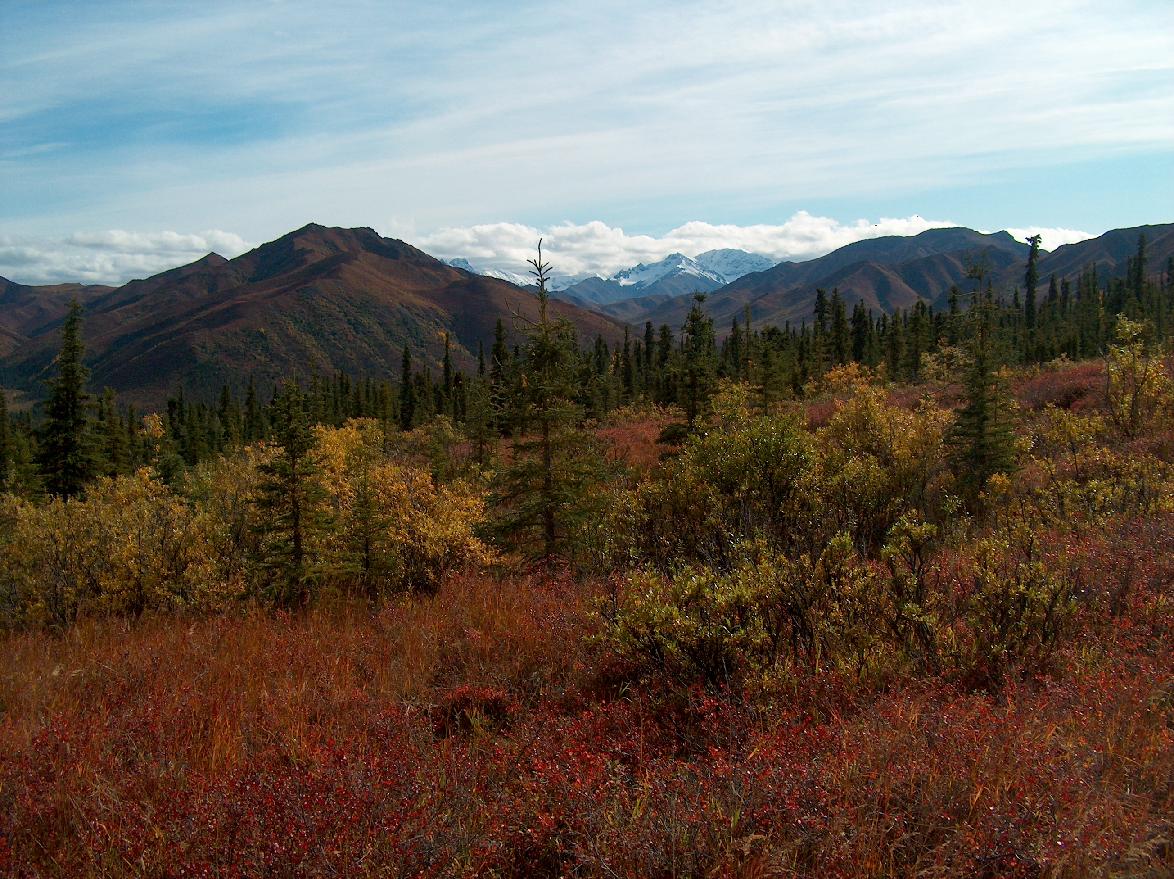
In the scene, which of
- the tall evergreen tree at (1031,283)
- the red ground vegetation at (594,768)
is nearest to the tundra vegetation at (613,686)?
the red ground vegetation at (594,768)

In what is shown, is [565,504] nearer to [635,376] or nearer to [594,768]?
[594,768]

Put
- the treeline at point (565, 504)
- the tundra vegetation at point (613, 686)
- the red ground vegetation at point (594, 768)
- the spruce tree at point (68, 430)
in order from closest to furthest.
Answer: the red ground vegetation at point (594, 768), the tundra vegetation at point (613, 686), the treeline at point (565, 504), the spruce tree at point (68, 430)

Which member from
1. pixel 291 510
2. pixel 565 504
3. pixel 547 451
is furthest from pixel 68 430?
pixel 565 504

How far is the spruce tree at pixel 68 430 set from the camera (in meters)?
23.4

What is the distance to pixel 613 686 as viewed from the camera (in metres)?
4.73

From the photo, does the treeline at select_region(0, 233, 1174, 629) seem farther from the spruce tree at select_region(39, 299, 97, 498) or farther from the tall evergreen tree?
the tall evergreen tree

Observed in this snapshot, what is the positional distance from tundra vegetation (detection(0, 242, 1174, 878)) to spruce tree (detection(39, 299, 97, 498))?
54.8 ft

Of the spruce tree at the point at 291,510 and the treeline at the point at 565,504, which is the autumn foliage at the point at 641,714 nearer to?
the treeline at the point at 565,504

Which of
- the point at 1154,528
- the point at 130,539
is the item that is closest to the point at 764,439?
the point at 1154,528

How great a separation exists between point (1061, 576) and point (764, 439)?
15.6 ft

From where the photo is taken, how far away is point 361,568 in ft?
29.8

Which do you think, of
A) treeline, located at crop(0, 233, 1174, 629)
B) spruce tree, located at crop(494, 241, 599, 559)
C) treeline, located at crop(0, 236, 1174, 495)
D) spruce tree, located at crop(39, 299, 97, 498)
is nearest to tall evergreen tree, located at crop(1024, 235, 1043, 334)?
treeline, located at crop(0, 236, 1174, 495)

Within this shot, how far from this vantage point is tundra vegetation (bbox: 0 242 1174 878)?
111 inches

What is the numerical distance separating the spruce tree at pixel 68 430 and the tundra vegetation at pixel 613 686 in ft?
54.8
